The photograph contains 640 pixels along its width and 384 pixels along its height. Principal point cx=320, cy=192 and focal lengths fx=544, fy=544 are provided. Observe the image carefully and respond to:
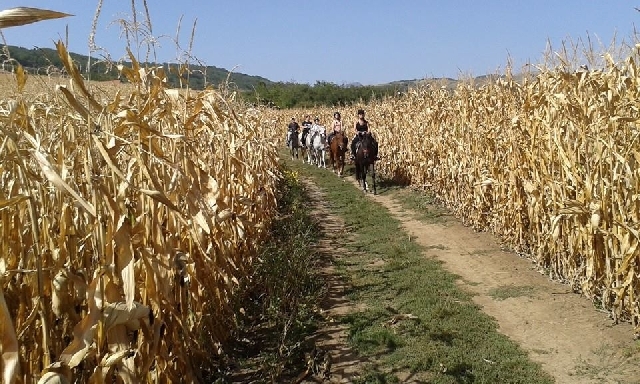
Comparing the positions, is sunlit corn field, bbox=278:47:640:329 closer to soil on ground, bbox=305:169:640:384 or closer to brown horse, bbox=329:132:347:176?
soil on ground, bbox=305:169:640:384

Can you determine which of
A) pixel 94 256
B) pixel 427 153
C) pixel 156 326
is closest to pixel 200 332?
pixel 156 326

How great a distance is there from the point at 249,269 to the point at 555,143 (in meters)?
3.86

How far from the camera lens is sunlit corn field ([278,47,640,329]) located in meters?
5.11

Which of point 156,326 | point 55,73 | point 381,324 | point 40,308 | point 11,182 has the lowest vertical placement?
point 381,324

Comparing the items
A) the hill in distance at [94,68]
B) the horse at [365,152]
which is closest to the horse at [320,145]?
the horse at [365,152]

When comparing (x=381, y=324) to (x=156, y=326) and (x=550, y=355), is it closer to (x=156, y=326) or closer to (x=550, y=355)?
(x=550, y=355)

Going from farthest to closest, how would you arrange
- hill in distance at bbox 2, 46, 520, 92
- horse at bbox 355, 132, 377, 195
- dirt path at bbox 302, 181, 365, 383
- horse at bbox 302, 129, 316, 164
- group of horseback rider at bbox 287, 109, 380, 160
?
horse at bbox 302, 129, 316, 164, group of horseback rider at bbox 287, 109, 380, 160, horse at bbox 355, 132, 377, 195, dirt path at bbox 302, 181, 365, 383, hill in distance at bbox 2, 46, 520, 92

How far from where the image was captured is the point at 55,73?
3.46 metres

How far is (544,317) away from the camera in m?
5.78

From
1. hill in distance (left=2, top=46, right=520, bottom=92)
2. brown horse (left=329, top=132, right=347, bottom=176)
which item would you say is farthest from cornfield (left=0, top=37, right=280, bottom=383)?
brown horse (left=329, top=132, right=347, bottom=176)

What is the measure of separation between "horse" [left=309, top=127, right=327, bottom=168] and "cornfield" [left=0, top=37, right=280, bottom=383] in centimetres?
1703

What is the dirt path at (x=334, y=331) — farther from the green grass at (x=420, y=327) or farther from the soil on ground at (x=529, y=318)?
the green grass at (x=420, y=327)

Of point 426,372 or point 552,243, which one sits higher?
point 552,243

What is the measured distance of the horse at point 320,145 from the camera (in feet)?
68.3
